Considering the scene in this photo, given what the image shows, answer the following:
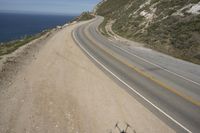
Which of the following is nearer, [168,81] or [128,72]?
Answer: [168,81]

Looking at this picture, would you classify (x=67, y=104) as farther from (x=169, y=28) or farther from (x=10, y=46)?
(x=169, y=28)

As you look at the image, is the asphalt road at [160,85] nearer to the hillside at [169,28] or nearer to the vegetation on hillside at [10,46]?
the hillside at [169,28]

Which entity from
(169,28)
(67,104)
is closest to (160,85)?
(67,104)

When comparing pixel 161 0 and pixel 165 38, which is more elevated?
pixel 161 0

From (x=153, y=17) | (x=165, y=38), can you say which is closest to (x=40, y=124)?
(x=165, y=38)

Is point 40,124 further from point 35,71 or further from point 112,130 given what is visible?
point 35,71

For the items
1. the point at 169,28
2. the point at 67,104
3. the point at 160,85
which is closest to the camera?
the point at 67,104

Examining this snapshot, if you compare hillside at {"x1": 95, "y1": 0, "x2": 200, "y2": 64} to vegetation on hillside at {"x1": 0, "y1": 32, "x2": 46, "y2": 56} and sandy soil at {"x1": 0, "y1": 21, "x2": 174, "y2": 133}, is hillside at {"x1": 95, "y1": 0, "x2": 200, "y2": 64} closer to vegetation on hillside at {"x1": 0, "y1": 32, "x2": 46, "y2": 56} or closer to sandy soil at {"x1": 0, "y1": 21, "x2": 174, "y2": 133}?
sandy soil at {"x1": 0, "y1": 21, "x2": 174, "y2": 133}
